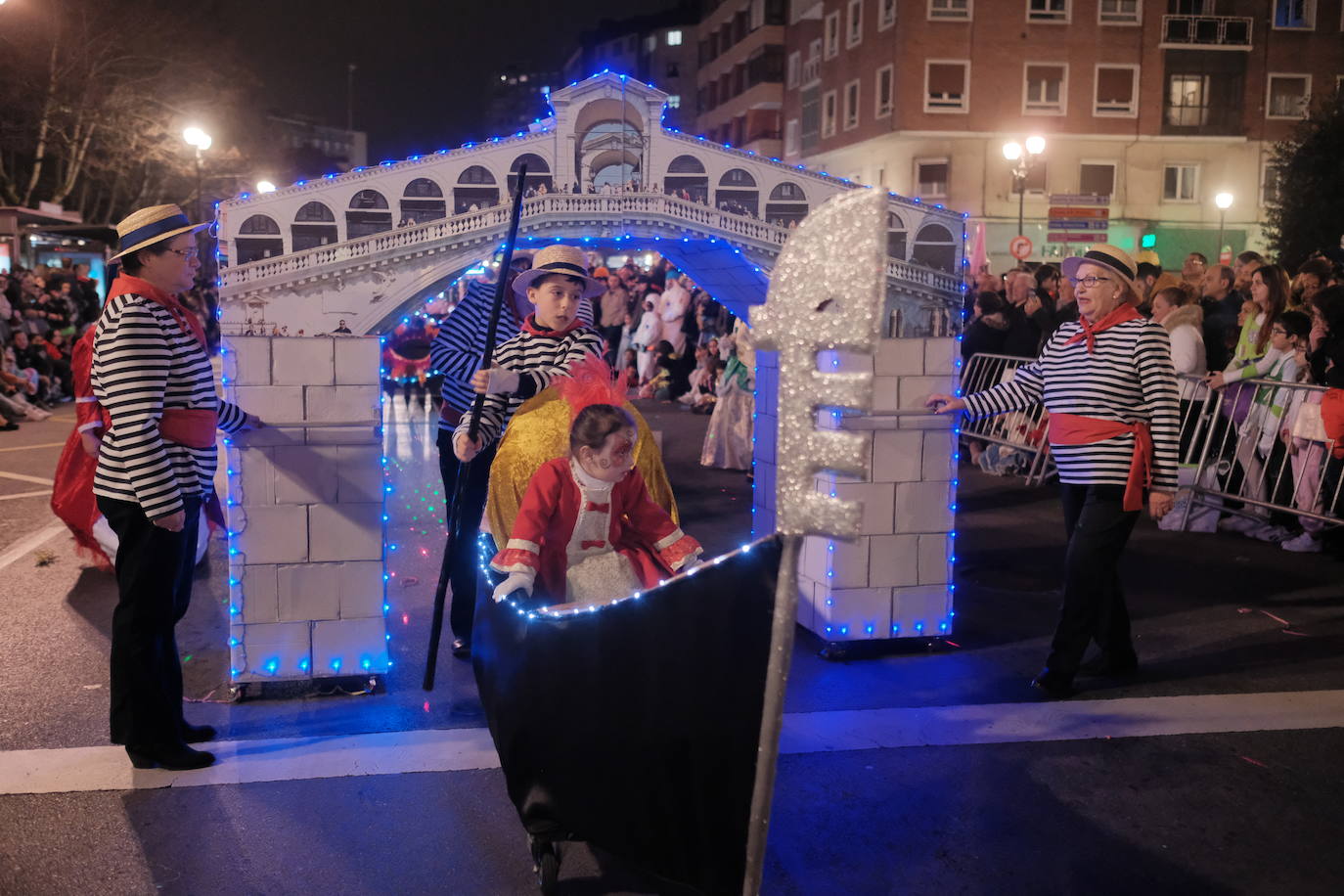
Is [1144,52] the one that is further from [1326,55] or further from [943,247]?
[943,247]

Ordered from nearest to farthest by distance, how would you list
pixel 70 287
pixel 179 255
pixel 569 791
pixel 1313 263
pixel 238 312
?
1. pixel 569 791
2. pixel 179 255
3. pixel 238 312
4. pixel 1313 263
5. pixel 70 287

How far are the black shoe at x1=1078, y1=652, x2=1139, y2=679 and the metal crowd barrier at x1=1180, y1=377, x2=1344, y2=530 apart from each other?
3406 millimetres

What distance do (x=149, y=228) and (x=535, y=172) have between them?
8.94 ft

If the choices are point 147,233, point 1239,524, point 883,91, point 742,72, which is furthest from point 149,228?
point 742,72

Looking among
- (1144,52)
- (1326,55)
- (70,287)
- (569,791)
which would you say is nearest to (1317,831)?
(569,791)

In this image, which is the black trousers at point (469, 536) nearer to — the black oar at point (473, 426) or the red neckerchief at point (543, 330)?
the red neckerchief at point (543, 330)

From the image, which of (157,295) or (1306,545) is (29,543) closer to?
(157,295)

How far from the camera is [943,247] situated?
593cm

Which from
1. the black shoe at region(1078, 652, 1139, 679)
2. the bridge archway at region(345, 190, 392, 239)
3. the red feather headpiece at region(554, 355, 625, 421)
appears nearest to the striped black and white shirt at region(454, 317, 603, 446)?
the red feather headpiece at region(554, 355, 625, 421)

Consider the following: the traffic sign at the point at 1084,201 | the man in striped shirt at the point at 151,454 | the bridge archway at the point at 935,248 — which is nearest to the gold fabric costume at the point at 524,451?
the man in striped shirt at the point at 151,454

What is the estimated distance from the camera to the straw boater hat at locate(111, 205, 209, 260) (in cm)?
421

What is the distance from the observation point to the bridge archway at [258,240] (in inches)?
210

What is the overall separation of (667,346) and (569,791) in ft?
55.2

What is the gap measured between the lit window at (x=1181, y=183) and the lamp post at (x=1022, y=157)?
192 inches
